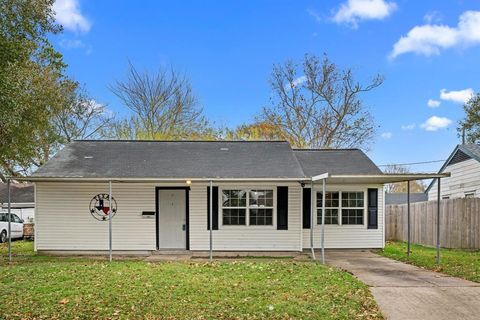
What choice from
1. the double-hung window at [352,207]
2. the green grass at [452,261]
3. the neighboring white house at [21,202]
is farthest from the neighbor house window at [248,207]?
the neighboring white house at [21,202]

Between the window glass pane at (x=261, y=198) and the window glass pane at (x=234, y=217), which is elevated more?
the window glass pane at (x=261, y=198)

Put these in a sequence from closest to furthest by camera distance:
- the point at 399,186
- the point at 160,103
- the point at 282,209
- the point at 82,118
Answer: the point at 282,209 → the point at 82,118 → the point at 160,103 → the point at 399,186

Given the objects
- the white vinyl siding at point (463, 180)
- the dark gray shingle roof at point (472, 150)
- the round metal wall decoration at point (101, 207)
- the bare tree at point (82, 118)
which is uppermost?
the bare tree at point (82, 118)

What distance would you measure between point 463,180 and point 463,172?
33 centimetres

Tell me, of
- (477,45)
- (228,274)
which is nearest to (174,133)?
(477,45)

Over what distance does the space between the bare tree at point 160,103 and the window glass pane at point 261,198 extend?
14929mm

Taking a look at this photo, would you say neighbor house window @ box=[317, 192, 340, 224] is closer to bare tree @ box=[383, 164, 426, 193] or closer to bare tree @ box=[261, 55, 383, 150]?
bare tree @ box=[261, 55, 383, 150]

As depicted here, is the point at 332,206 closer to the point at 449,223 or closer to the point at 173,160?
the point at 449,223

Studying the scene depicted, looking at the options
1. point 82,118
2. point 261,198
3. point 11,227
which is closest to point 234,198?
point 261,198

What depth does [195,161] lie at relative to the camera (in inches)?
542

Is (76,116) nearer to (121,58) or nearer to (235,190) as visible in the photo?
(121,58)

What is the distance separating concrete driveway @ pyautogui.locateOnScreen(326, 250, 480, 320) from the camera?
20.0ft

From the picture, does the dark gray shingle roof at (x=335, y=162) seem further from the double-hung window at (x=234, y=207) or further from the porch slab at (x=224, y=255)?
the porch slab at (x=224, y=255)

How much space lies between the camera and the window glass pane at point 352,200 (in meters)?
13.6
